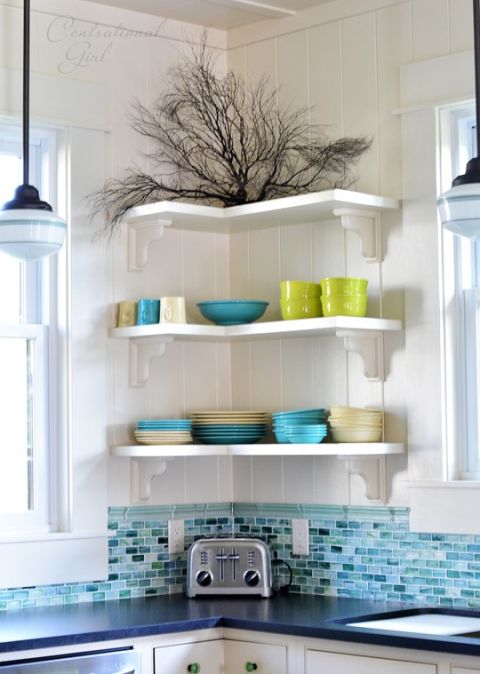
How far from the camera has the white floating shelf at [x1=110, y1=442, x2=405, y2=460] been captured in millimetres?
3770

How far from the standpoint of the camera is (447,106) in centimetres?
382

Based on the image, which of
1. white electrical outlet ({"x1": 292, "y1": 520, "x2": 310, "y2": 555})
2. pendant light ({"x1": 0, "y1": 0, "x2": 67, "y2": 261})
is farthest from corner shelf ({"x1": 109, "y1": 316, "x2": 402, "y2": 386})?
pendant light ({"x1": 0, "y1": 0, "x2": 67, "y2": 261})

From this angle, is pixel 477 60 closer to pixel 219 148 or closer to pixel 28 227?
pixel 28 227

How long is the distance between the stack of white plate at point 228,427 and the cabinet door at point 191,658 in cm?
74

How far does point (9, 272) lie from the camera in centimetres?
398

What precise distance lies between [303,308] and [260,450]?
0.48 metres

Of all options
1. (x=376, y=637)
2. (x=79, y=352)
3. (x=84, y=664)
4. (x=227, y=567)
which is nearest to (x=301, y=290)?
(x=79, y=352)

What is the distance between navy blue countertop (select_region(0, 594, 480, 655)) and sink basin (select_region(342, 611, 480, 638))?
0.03 m

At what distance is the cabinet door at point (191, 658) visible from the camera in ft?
11.5

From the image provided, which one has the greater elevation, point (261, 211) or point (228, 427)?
point (261, 211)

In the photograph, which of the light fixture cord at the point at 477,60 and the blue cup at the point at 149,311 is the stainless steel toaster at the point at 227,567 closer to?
the blue cup at the point at 149,311

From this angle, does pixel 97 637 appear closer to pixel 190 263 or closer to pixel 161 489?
pixel 161 489

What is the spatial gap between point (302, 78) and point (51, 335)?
1243mm

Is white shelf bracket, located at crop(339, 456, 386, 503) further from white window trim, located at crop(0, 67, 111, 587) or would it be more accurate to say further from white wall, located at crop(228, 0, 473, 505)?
white window trim, located at crop(0, 67, 111, 587)
